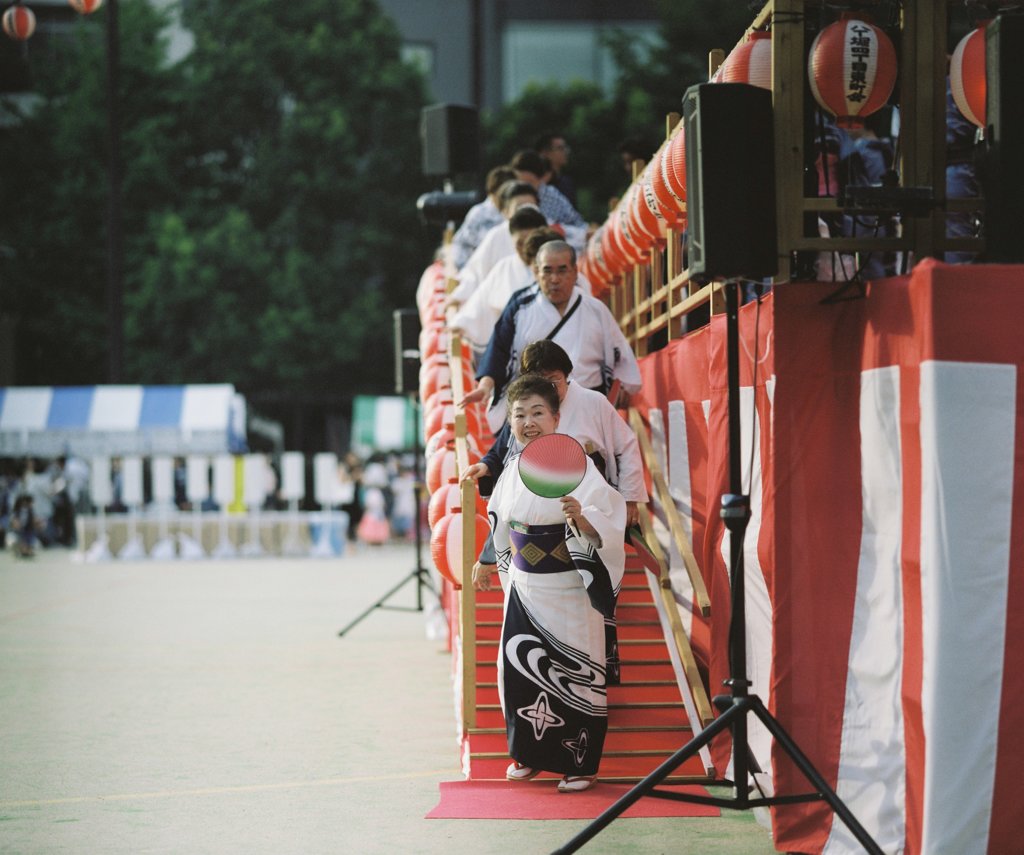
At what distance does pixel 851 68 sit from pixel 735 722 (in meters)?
2.30

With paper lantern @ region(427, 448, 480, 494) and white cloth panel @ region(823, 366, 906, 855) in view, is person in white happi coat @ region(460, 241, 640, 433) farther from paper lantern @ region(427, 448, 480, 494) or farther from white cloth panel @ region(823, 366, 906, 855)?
white cloth panel @ region(823, 366, 906, 855)

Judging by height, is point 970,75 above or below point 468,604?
above

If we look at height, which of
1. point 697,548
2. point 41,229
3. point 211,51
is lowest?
point 697,548

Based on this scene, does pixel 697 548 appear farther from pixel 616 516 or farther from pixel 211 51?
pixel 211 51

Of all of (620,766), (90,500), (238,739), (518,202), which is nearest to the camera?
(620,766)

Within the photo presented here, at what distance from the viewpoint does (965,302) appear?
425 centimetres

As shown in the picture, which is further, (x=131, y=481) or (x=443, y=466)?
(x=131, y=481)

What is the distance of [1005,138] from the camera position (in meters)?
4.44

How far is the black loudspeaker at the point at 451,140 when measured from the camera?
13.4 metres

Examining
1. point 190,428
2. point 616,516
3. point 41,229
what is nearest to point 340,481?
point 190,428

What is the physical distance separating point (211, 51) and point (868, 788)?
28.1 m

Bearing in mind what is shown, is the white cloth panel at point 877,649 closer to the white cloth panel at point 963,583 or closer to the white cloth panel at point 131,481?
Result: the white cloth panel at point 963,583

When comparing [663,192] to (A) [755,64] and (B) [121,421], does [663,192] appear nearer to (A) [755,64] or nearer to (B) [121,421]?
(A) [755,64]

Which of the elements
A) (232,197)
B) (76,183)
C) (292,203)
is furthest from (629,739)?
(76,183)
